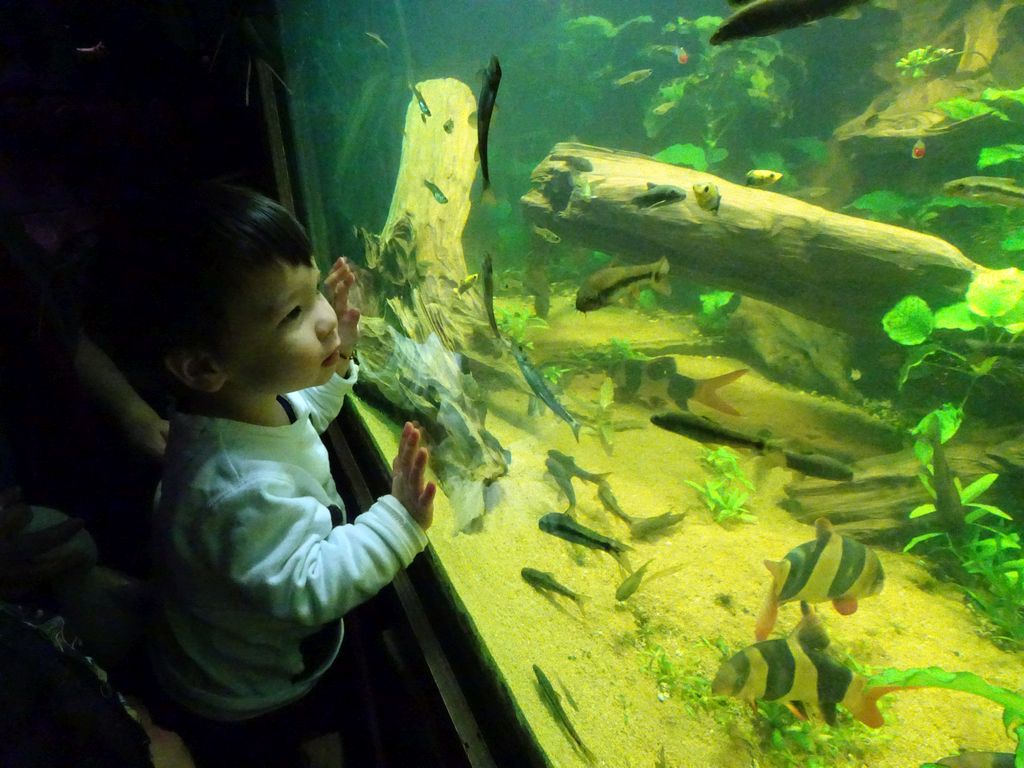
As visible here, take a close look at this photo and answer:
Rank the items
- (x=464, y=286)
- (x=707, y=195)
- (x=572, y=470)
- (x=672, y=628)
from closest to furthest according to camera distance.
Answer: (x=672, y=628)
(x=572, y=470)
(x=707, y=195)
(x=464, y=286)

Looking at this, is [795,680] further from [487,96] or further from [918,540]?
[487,96]

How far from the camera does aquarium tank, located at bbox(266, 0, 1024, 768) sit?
185 centimetres

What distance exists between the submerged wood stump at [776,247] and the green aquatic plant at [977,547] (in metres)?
1.46

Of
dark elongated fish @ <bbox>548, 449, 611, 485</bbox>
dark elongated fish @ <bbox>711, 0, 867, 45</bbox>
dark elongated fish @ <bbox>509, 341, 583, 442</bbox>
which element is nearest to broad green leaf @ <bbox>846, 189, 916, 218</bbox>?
dark elongated fish @ <bbox>509, 341, 583, 442</bbox>

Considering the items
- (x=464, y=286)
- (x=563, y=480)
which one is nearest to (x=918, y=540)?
(x=563, y=480)

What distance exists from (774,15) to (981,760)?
85.6 inches

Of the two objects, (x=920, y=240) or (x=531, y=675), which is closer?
(x=531, y=675)

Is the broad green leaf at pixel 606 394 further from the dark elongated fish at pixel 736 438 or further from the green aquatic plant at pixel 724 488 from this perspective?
the dark elongated fish at pixel 736 438

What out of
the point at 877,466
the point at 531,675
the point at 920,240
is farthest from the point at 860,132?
the point at 531,675

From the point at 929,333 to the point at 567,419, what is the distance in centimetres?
303

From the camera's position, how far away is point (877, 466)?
370 cm

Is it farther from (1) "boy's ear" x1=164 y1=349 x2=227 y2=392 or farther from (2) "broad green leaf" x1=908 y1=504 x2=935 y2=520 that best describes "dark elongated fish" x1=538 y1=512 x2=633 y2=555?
(2) "broad green leaf" x1=908 y1=504 x2=935 y2=520

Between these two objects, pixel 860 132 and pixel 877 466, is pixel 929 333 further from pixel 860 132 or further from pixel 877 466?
pixel 860 132

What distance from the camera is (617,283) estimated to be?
3162 mm
